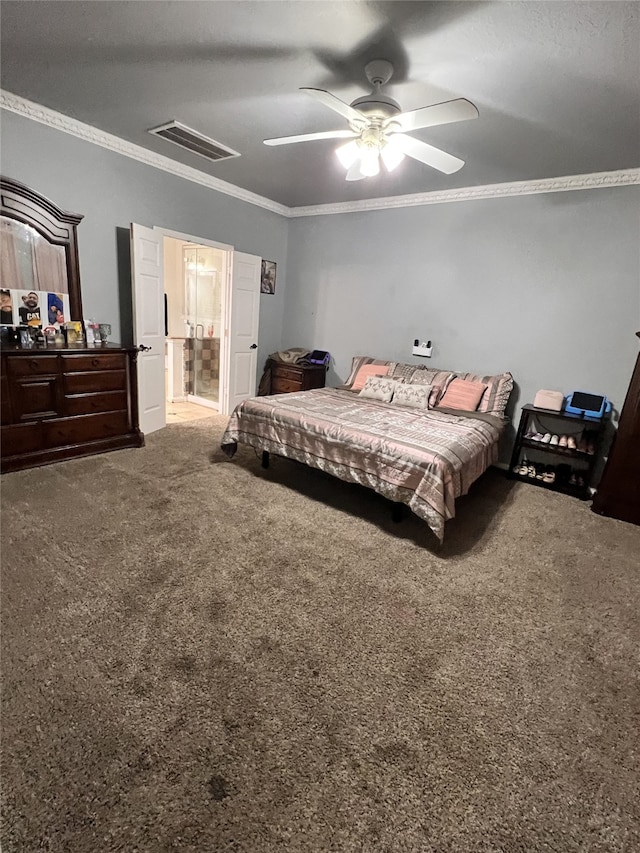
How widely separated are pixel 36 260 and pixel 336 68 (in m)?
2.69

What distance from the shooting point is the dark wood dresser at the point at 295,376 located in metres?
5.14

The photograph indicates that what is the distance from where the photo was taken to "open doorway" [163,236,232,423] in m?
5.57

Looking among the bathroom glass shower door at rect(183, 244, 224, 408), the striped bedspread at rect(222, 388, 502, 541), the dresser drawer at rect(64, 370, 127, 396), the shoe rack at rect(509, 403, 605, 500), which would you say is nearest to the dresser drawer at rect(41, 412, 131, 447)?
the dresser drawer at rect(64, 370, 127, 396)

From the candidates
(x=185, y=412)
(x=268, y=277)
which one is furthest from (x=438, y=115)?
(x=185, y=412)

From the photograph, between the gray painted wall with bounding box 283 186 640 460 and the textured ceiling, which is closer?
the textured ceiling

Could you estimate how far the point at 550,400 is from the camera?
356 cm

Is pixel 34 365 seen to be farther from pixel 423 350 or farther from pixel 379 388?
pixel 423 350

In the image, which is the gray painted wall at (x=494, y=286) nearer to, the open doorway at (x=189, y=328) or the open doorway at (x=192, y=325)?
the open doorway at (x=189, y=328)

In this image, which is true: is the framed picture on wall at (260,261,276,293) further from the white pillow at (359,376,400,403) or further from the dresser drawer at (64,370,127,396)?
the dresser drawer at (64,370,127,396)

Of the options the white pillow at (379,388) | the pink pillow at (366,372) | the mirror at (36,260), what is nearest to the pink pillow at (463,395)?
the white pillow at (379,388)

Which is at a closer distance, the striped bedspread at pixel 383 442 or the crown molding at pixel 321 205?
the striped bedspread at pixel 383 442

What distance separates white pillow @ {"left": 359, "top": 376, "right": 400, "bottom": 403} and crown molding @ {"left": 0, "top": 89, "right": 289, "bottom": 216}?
2716 mm

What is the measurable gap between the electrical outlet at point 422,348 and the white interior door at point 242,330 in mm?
2097

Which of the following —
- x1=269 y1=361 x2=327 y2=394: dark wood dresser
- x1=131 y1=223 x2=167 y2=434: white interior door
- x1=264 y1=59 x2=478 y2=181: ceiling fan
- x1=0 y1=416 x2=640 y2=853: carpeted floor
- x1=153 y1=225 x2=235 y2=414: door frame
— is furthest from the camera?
x1=269 y1=361 x2=327 y2=394: dark wood dresser
